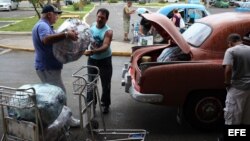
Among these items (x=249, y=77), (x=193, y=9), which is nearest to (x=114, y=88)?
(x=249, y=77)

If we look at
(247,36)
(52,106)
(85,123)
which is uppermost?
(247,36)

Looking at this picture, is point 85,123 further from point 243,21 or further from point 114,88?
point 114,88

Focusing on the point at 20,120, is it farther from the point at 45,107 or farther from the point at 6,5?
the point at 6,5

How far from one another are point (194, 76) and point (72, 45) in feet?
5.84

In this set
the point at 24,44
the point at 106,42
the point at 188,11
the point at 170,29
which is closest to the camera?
the point at 170,29

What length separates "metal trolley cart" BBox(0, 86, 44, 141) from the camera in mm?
4125

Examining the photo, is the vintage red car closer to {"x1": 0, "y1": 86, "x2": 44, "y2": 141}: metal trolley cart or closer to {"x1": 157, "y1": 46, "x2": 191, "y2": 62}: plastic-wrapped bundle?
{"x1": 157, "y1": 46, "x2": 191, "y2": 62}: plastic-wrapped bundle

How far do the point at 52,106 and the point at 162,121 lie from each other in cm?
235

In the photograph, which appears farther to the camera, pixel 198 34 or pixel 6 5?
pixel 6 5

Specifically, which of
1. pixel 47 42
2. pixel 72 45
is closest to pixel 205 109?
pixel 72 45

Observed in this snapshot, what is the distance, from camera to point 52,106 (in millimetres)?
4422

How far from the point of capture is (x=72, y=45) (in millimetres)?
5043

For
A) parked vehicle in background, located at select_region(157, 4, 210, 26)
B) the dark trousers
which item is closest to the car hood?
the dark trousers

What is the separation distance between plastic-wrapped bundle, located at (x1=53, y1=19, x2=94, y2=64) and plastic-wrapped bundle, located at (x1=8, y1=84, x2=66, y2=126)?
61 cm
